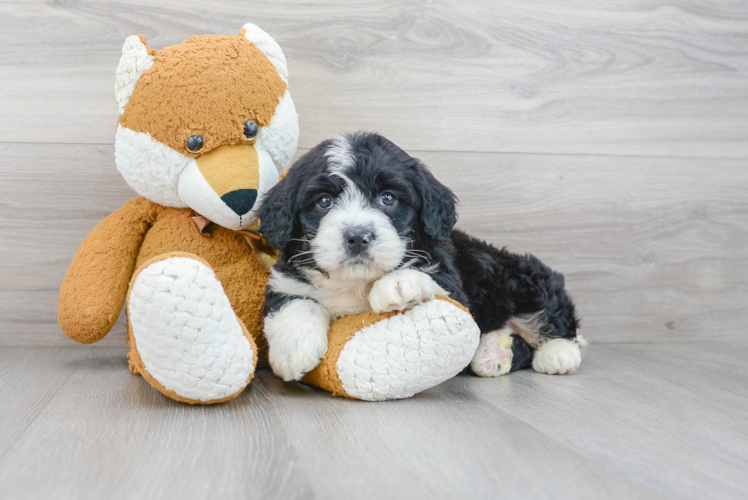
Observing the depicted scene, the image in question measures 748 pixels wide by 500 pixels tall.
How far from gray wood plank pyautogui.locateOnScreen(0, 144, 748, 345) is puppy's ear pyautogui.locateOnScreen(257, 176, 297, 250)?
2.86 feet

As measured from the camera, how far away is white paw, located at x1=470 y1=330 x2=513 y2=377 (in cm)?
186

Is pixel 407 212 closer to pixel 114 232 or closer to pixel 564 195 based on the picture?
pixel 114 232

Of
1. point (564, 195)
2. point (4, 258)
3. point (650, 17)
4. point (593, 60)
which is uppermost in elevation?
point (650, 17)

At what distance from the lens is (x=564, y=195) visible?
96.7 inches

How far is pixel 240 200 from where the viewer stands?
166cm

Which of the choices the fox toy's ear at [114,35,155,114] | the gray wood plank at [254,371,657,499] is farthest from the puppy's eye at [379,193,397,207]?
the fox toy's ear at [114,35,155,114]

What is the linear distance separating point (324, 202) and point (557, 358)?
3.02 feet

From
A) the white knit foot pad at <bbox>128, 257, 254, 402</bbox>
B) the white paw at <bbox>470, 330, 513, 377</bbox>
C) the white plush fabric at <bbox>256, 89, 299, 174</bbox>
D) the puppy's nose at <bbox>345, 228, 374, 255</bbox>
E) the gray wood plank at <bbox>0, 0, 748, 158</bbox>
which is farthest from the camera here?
the gray wood plank at <bbox>0, 0, 748, 158</bbox>

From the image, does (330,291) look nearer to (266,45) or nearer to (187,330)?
(187,330)

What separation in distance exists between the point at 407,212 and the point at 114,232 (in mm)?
905

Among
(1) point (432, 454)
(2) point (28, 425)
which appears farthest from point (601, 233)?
(2) point (28, 425)

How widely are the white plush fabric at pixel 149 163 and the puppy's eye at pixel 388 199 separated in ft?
1.71

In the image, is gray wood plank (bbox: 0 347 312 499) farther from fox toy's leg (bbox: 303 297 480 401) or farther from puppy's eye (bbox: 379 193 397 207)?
puppy's eye (bbox: 379 193 397 207)

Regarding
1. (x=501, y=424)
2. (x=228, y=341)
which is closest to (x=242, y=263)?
(x=228, y=341)
